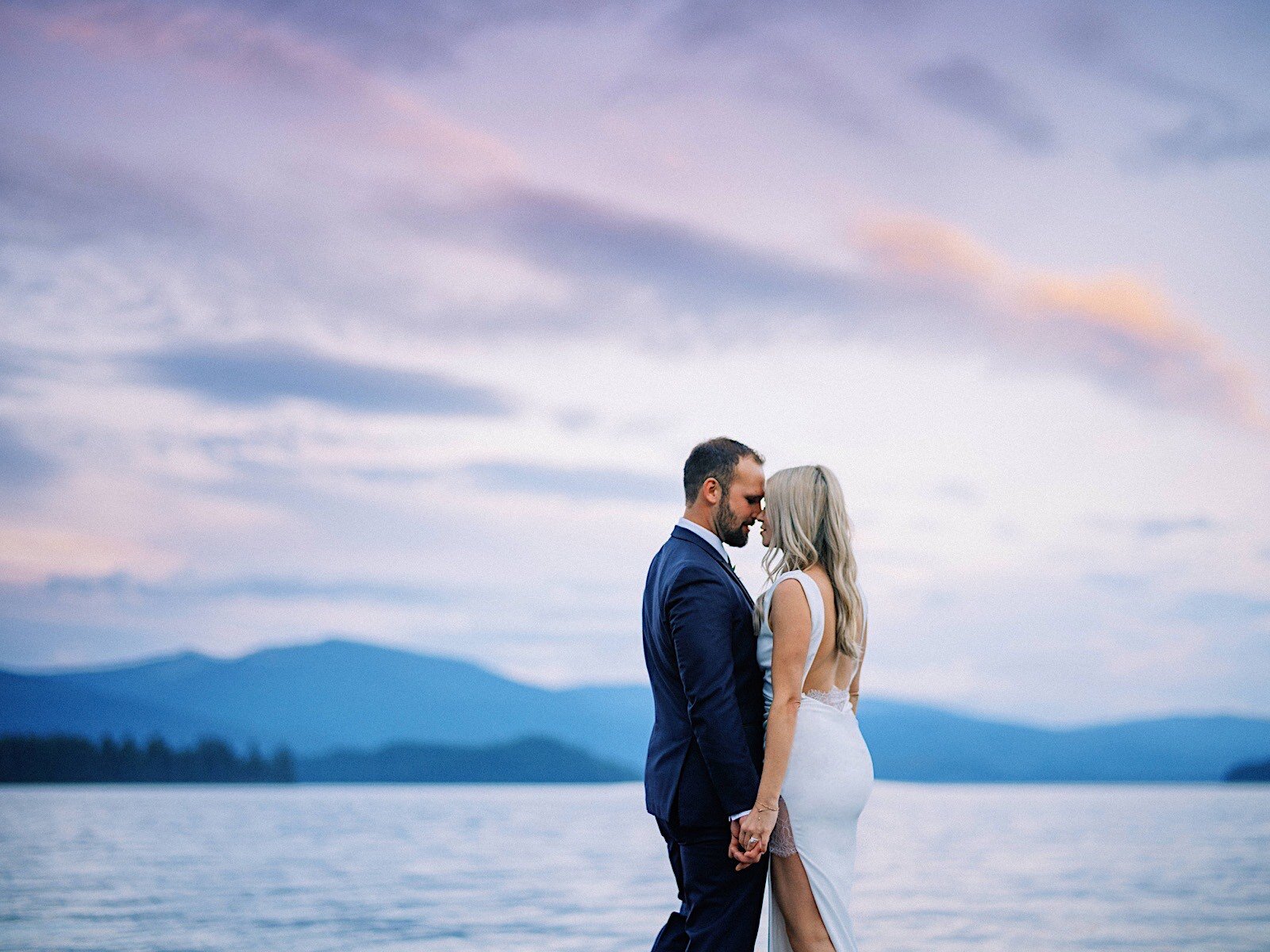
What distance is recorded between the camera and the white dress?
482 cm

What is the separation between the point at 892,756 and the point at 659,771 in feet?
500

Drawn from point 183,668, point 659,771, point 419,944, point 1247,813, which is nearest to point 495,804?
point 1247,813

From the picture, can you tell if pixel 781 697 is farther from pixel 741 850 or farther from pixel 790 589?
pixel 741 850

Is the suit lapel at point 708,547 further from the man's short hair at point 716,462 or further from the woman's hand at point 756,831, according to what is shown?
the woman's hand at point 756,831

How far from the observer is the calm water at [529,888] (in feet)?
37.7

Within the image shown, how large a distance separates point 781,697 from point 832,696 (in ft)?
1.35

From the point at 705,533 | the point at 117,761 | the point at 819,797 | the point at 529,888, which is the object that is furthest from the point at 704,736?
the point at 117,761

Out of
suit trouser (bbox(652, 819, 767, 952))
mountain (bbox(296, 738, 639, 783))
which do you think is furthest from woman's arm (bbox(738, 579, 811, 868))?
mountain (bbox(296, 738, 639, 783))

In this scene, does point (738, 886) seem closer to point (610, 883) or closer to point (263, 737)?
point (610, 883)

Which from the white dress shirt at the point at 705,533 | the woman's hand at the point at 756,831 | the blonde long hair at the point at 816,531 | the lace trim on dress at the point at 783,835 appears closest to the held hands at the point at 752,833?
the woman's hand at the point at 756,831

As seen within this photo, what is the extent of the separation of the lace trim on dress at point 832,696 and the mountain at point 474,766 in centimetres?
11790

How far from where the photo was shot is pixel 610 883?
17094 millimetres

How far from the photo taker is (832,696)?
5043 millimetres

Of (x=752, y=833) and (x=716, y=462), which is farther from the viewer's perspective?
(x=716, y=462)
